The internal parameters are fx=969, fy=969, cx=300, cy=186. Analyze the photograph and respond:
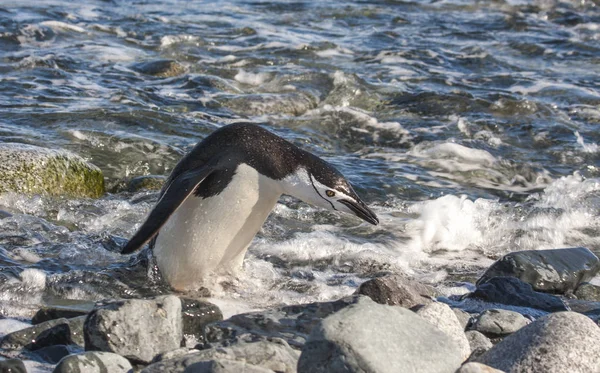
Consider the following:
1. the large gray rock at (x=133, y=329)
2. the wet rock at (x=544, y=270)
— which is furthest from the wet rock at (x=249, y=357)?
the wet rock at (x=544, y=270)

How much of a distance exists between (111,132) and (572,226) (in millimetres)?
3983

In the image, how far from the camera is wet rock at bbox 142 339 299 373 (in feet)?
11.3

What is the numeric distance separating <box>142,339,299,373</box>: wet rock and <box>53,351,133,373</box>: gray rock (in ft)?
0.74

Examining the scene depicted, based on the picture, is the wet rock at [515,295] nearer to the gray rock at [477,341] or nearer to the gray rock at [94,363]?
the gray rock at [477,341]

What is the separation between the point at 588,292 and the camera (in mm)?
5770

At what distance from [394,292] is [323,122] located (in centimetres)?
524

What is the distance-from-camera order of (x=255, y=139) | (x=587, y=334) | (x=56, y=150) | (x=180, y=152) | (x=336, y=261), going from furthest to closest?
(x=180, y=152), (x=56, y=150), (x=336, y=261), (x=255, y=139), (x=587, y=334)

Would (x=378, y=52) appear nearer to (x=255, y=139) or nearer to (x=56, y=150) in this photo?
(x=56, y=150)

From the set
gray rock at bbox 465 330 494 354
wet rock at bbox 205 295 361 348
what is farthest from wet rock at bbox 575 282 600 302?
wet rock at bbox 205 295 361 348

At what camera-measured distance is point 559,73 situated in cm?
1258

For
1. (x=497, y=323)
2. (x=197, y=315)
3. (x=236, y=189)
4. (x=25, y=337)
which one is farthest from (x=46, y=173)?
(x=497, y=323)

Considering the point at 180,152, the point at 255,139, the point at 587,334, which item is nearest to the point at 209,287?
the point at 255,139

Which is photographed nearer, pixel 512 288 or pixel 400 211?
pixel 512 288

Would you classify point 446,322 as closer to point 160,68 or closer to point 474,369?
point 474,369
